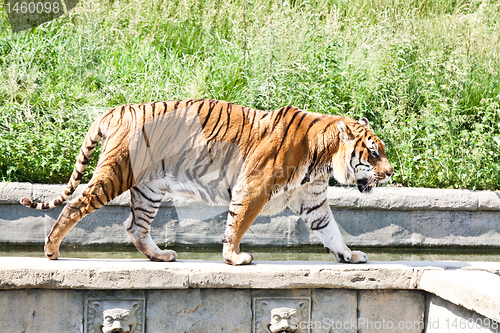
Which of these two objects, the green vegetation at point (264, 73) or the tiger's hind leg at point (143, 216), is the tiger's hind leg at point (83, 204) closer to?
the tiger's hind leg at point (143, 216)

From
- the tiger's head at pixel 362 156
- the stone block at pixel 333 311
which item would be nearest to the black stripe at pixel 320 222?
the tiger's head at pixel 362 156

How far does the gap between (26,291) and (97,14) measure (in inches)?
236

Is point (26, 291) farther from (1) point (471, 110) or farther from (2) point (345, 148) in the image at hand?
(1) point (471, 110)

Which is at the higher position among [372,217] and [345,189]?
[345,189]

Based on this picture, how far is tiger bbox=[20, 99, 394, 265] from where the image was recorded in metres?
2.94

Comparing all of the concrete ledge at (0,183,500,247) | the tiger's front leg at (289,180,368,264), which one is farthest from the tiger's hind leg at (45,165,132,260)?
the concrete ledge at (0,183,500,247)

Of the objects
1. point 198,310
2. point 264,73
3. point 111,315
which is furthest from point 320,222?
point 264,73

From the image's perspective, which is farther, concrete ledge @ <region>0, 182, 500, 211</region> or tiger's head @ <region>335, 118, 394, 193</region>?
concrete ledge @ <region>0, 182, 500, 211</region>

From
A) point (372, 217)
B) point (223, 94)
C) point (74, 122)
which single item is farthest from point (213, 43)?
point (372, 217)

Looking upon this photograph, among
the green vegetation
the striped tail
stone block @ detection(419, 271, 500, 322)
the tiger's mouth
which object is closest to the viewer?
stone block @ detection(419, 271, 500, 322)

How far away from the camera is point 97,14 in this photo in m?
7.61

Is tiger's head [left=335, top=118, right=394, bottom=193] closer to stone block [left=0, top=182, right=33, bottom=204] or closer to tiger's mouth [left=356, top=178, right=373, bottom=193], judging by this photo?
tiger's mouth [left=356, top=178, right=373, bottom=193]

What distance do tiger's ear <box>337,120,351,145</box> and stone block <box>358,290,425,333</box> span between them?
0.94 m

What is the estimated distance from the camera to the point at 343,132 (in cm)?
308
